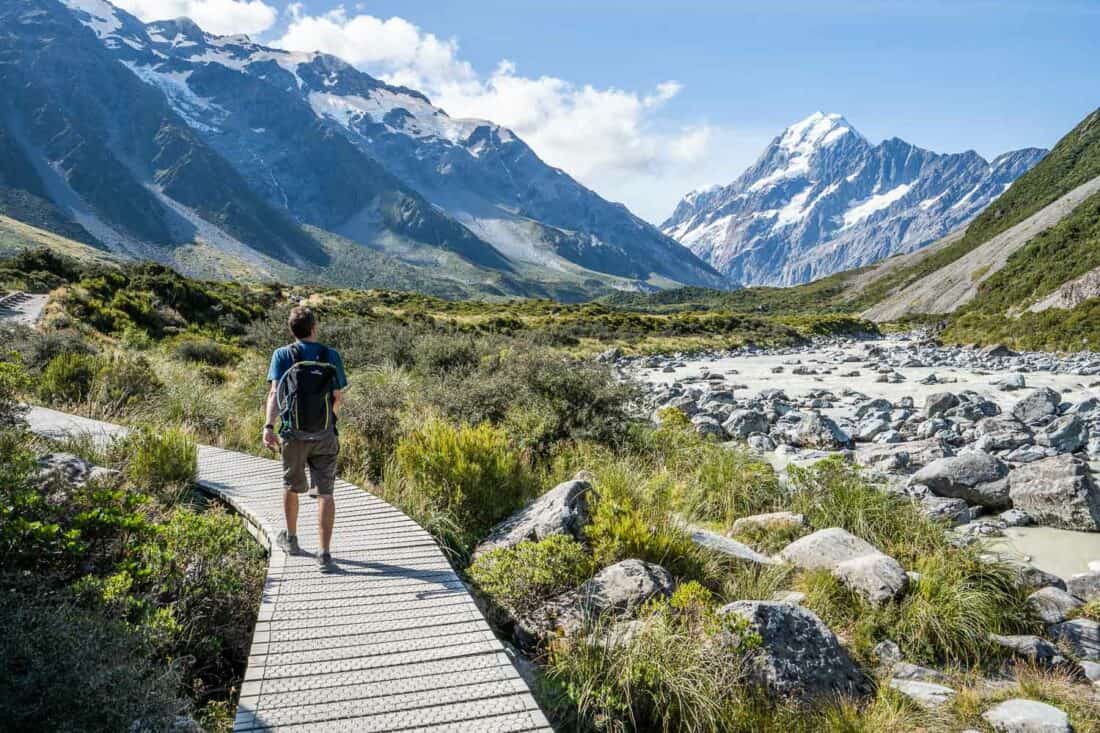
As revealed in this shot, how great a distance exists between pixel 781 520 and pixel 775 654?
3.37 meters

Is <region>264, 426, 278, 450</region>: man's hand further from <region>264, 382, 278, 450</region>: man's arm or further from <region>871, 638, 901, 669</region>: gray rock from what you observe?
<region>871, 638, 901, 669</region>: gray rock

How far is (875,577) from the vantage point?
575cm

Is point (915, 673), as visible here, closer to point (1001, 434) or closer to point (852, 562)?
point (852, 562)

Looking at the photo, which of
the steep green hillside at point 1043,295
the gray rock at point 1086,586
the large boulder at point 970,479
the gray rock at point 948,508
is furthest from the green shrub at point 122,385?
the steep green hillside at point 1043,295

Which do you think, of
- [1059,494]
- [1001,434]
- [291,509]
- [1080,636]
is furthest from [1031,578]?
[1001,434]

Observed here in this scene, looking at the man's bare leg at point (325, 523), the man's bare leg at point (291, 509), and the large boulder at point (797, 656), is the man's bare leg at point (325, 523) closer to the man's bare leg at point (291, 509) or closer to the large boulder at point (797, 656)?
the man's bare leg at point (291, 509)

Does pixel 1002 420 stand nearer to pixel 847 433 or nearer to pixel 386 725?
pixel 847 433

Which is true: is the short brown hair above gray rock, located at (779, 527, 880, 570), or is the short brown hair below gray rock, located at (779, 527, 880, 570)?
above

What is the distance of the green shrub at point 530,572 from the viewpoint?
17.3ft

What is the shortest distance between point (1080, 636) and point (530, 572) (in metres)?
4.84

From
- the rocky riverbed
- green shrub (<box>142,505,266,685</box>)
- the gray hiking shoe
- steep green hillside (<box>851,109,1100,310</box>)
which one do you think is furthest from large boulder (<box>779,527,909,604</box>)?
steep green hillside (<box>851,109,1100,310</box>)

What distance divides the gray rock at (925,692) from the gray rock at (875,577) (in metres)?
0.93

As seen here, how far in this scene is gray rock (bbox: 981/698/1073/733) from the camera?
4031 millimetres

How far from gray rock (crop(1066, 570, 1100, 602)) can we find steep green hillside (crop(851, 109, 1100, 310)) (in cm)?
9655
